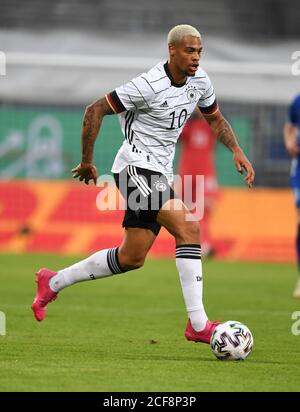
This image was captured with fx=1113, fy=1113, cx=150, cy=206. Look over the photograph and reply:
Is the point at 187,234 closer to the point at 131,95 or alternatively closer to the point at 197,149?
the point at 131,95

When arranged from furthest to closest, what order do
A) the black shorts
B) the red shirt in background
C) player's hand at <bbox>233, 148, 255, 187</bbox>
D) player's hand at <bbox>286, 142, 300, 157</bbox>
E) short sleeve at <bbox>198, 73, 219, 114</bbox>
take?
the red shirt in background, player's hand at <bbox>286, 142, 300, 157</bbox>, short sleeve at <bbox>198, 73, 219, 114</bbox>, player's hand at <bbox>233, 148, 255, 187</bbox>, the black shorts

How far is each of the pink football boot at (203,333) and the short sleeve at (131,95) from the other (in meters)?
1.62

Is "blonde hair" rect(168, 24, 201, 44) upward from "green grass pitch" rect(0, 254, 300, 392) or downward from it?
upward

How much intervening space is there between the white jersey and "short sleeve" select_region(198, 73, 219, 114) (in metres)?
0.07

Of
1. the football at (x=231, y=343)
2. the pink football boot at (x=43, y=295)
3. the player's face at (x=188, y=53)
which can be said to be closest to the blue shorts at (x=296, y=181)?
the pink football boot at (x=43, y=295)

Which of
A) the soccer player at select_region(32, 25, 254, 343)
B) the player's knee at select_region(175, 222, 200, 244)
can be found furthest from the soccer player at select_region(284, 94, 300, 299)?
the player's knee at select_region(175, 222, 200, 244)

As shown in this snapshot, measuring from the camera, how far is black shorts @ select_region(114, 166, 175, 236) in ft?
26.1

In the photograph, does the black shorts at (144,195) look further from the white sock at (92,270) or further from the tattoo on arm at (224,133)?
the tattoo on arm at (224,133)

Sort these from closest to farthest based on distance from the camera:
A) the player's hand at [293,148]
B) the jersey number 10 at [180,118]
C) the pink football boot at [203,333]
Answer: the pink football boot at [203,333] < the jersey number 10 at [180,118] < the player's hand at [293,148]

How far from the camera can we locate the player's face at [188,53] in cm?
793

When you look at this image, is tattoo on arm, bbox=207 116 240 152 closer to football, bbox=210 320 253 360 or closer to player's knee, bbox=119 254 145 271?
player's knee, bbox=119 254 145 271

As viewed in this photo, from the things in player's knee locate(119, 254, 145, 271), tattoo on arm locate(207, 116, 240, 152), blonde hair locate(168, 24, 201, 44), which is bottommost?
player's knee locate(119, 254, 145, 271)
